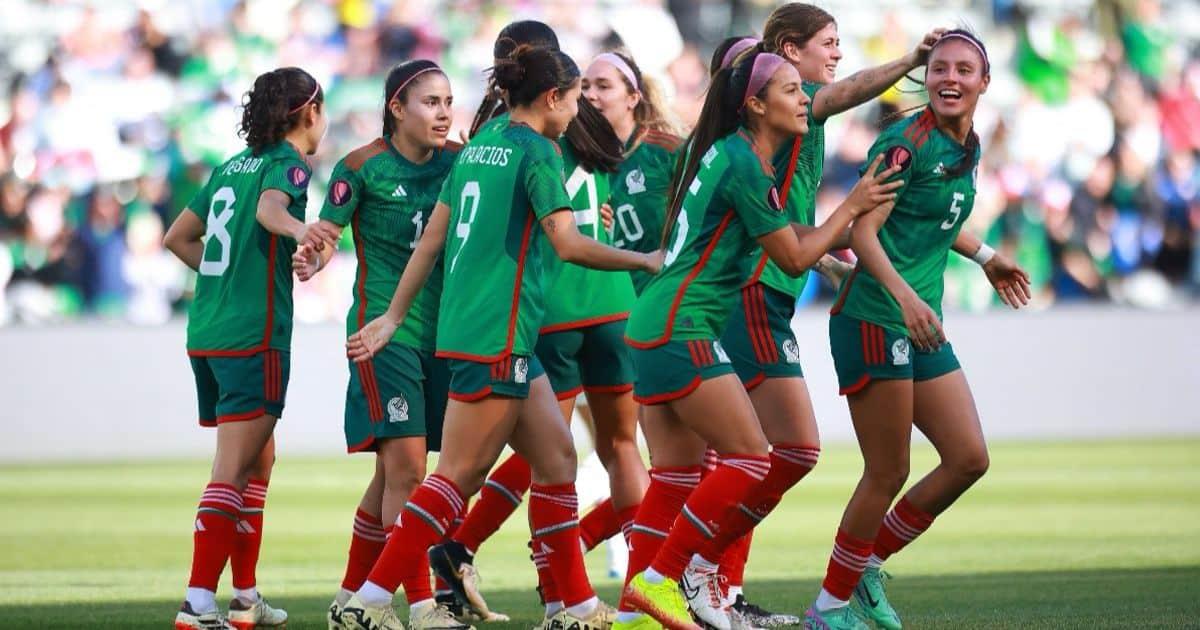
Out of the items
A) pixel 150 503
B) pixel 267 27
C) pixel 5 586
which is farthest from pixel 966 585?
pixel 267 27

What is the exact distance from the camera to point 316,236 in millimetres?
6352

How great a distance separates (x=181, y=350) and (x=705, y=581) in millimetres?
11038

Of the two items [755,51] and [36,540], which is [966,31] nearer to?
[755,51]

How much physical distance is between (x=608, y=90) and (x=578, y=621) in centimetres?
245

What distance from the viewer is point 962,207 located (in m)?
6.54

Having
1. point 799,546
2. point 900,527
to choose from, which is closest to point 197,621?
point 900,527

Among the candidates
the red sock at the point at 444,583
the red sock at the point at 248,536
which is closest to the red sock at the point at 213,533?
the red sock at the point at 248,536

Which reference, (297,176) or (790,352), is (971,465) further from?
(297,176)

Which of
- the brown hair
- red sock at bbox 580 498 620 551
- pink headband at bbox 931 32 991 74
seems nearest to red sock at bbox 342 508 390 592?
red sock at bbox 580 498 620 551

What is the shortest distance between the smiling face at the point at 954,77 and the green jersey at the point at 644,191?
157 centimetres

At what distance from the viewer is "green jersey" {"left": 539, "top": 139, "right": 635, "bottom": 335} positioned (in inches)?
287

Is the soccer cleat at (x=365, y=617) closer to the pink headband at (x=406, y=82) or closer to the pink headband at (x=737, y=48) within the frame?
the pink headband at (x=406, y=82)

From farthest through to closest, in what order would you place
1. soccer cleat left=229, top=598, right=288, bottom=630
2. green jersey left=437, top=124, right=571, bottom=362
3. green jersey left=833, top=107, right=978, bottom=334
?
soccer cleat left=229, top=598, right=288, bottom=630, green jersey left=833, top=107, right=978, bottom=334, green jersey left=437, top=124, right=571, bottom=362

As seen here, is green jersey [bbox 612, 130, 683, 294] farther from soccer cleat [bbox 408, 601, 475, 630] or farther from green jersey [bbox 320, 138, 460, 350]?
soccer cleat [bbox 408, 601, 475, 630]
